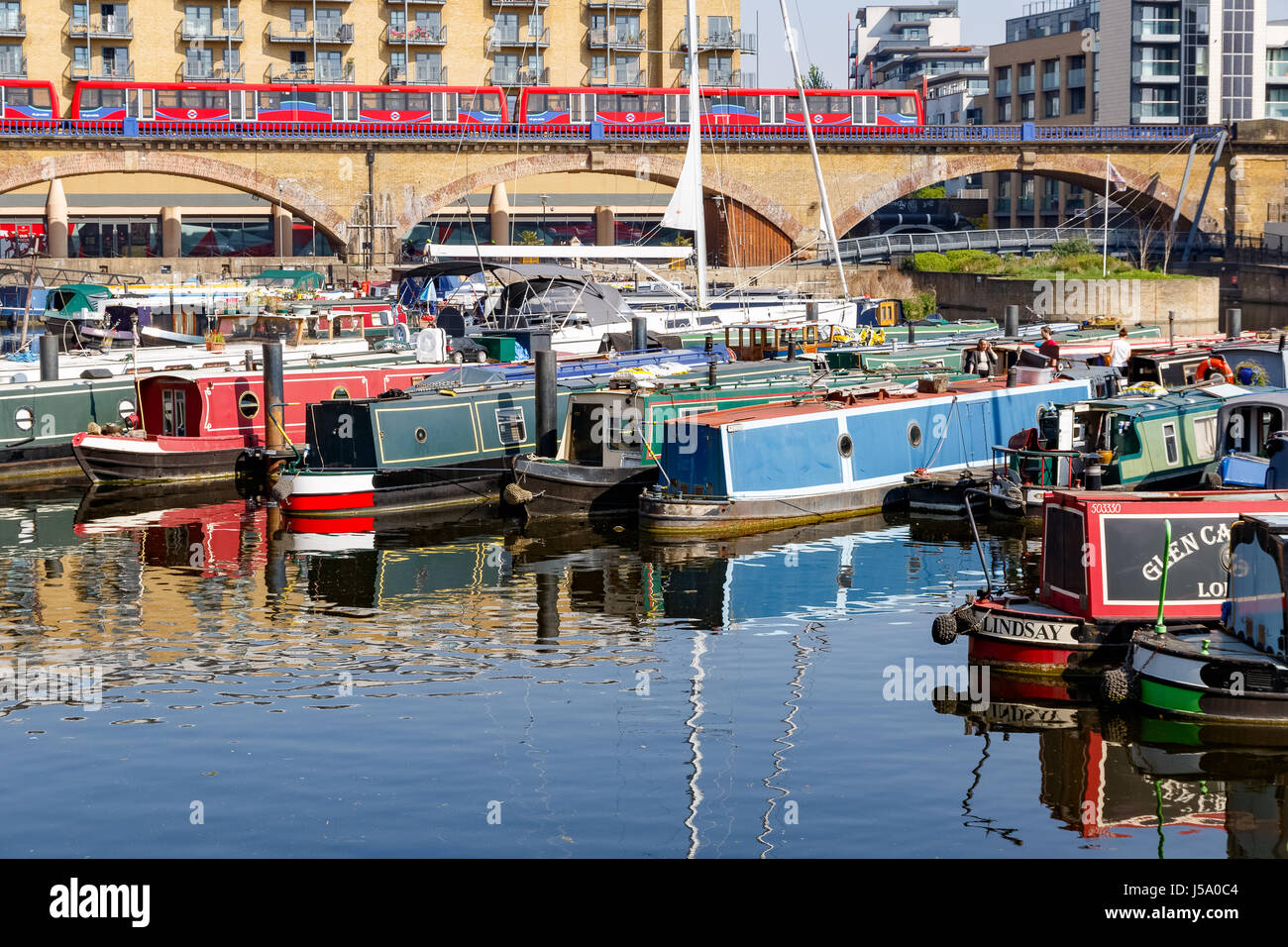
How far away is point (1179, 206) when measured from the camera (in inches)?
3329

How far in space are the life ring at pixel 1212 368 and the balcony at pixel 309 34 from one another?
2893 inches

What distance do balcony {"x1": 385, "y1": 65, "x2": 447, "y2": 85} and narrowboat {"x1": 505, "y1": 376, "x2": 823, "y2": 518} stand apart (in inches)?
2825

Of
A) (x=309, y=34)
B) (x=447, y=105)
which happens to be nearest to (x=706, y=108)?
(x=447, y=105)

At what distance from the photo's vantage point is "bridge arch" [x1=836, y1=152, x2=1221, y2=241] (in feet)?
275

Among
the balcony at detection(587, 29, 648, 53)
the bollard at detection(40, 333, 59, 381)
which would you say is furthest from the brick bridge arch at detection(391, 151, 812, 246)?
the bollard at detection(40, 333, 59, 381)

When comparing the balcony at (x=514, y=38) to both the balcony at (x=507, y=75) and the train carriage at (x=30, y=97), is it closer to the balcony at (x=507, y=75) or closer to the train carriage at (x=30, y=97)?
the balcony at (x=507, y=75)

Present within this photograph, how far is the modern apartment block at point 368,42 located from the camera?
310 feet

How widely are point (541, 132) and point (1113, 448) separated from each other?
5484cm

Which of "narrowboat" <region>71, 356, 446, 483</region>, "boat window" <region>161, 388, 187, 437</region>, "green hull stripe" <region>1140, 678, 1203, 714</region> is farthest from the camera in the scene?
"boat window" <region>161, 388, 187, 437</region>

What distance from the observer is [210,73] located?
97.1 metres

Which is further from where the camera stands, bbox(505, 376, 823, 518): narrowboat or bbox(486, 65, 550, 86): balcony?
bbox(486, 65, 550, 86): balcony

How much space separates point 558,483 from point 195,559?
690 cm

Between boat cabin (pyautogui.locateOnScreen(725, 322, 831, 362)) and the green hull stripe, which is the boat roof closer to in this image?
boat cabin (pyautogui.locateOnScreen(725, 322, 831, 362))
